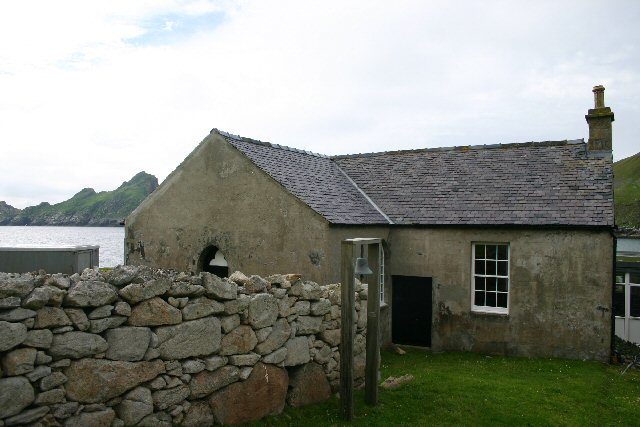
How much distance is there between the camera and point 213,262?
1645 centimetres

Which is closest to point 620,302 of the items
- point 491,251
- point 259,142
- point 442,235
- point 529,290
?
point 529,290

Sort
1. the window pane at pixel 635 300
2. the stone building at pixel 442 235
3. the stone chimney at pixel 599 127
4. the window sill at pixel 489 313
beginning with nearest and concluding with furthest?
the stone building at pixel 442 235 → the window sill at pixel 489 313 → the stone chimney at pixel 599 127 → the window pane at pixel 635 300

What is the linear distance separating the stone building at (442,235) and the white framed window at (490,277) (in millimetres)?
39

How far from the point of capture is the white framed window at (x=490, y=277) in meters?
15.9

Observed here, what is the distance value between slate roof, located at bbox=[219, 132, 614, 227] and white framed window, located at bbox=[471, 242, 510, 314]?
951mm

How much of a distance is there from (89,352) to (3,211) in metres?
206

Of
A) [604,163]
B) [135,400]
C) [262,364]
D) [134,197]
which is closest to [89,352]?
[135,400]

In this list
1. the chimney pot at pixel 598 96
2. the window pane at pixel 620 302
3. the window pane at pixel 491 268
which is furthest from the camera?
the window pane at pixel 620 302

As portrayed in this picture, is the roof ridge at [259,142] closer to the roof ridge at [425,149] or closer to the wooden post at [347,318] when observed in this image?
the roof ridge at [425,149]

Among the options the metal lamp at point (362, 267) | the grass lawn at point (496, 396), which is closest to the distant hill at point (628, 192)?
the grass lawn at point (496, 396)

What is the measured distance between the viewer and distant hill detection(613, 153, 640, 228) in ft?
308

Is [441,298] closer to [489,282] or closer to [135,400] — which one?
[489,282]

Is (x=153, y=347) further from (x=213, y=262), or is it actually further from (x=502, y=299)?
(x=502, y=299)

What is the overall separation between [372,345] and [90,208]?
17115 centimetres
